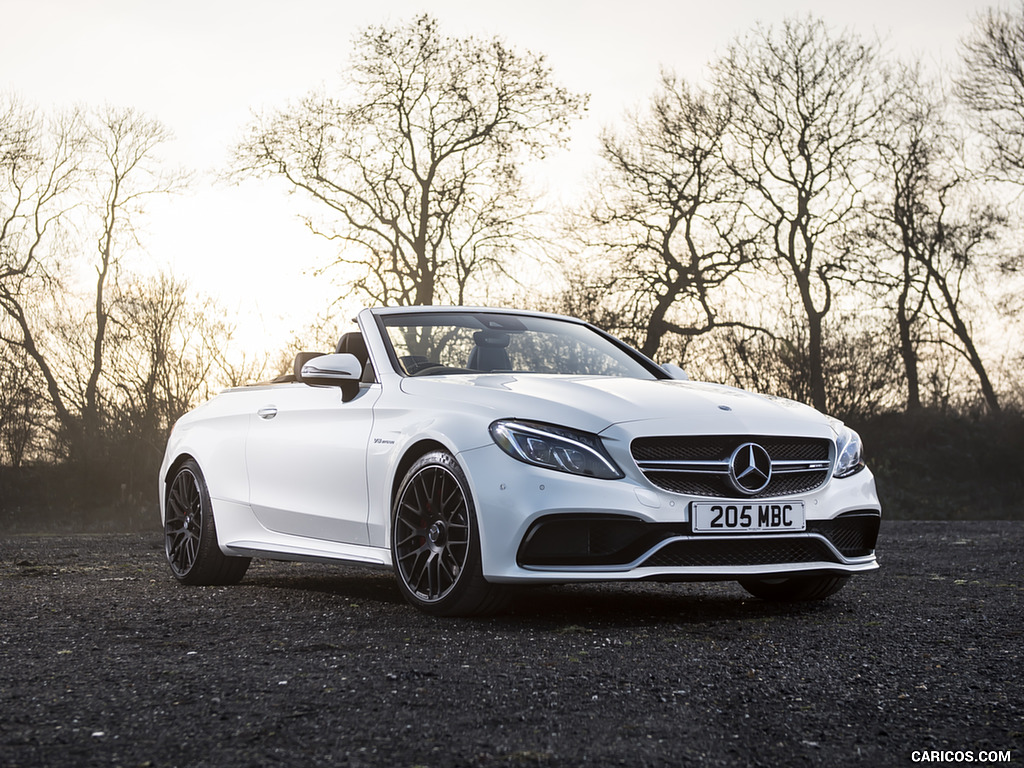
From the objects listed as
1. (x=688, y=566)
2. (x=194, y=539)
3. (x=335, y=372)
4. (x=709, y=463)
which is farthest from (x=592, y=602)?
(x=194, y=539)

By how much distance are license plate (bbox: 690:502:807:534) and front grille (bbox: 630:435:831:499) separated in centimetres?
6

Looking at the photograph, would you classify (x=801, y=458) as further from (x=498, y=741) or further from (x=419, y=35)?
(x=419, y=35)

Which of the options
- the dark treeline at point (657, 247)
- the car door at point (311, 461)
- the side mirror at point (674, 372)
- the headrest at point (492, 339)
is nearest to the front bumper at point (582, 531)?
the car door at point (311, 461)

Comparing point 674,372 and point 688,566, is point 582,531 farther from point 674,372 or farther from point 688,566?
point 674,372

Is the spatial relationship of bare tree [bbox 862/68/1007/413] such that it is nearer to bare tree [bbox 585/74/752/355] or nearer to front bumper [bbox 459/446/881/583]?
bare tree [bbox 585/74/752/355]

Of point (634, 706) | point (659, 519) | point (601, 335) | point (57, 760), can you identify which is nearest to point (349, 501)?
point (659, 519)

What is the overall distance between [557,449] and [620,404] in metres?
0.48

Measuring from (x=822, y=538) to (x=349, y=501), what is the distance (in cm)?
237

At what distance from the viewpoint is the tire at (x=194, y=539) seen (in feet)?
23.6

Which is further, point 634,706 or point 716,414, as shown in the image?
point 716,414

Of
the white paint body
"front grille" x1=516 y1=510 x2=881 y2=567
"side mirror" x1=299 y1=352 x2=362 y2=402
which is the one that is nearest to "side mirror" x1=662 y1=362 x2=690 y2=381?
the white paint body

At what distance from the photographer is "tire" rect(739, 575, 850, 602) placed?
6.15 m

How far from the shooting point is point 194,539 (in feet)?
24.1

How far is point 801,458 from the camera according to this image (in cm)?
553
